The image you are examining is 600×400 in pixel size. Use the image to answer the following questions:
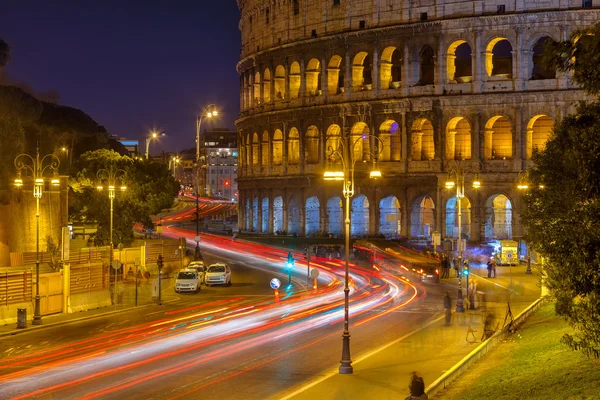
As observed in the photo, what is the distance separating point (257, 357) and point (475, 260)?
33686 mm

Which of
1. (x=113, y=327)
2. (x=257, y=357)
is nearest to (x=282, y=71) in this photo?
(x=113, y=327)

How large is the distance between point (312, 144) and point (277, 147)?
15.1 feet

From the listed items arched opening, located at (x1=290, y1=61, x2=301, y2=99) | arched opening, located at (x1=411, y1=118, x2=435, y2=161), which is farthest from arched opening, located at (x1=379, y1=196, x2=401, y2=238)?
arched opening, located at (x1=290, y1=61, x2=301, y2=99)

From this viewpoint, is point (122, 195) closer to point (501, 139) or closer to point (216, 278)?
point (216, 278)

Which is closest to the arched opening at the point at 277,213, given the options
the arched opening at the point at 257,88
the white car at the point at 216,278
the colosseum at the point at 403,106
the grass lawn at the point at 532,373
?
the colosseum at the point at 403,106

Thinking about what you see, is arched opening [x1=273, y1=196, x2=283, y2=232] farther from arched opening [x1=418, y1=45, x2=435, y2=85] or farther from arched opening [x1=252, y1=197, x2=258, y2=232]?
arched opening [x1=418, y1=45, x2=435, y2=85]

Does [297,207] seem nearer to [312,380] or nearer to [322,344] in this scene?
[322,344]

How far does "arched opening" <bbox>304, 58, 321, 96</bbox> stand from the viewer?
6862cm

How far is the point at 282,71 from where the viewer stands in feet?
237

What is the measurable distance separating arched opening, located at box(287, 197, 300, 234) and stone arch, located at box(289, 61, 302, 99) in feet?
28.4

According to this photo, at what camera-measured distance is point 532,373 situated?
1694cm

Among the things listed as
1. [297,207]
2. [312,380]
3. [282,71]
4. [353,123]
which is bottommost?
[312,380]

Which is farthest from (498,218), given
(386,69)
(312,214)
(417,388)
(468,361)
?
(417,388)

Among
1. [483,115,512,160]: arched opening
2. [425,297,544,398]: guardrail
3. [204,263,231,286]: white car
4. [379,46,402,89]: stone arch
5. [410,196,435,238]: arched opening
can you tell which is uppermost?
[379,46,402,89]: stone arch
